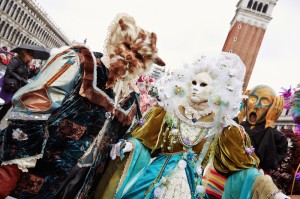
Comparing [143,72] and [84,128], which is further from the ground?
[143,72]

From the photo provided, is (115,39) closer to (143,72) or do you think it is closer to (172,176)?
(143,72)

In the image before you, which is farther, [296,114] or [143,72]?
[296,114]

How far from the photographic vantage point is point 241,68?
9.37 feet

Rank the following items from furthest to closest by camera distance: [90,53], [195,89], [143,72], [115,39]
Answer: [195,89] → [143,72] → [115,39] → [90,53]

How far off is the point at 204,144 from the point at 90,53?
139 cm

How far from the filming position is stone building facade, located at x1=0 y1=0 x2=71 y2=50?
46.2 m

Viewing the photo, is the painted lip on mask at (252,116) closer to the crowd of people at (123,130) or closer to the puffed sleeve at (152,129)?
the crowd of people at (123,130)

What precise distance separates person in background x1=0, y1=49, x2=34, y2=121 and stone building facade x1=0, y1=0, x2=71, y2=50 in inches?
1767

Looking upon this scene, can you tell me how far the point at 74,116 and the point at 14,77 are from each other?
3321 millimetres

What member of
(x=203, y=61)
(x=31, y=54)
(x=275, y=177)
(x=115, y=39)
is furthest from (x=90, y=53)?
(x=31, y=54)

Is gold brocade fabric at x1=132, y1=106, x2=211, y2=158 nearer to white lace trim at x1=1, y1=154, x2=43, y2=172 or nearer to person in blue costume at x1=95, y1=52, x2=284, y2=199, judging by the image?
person in blue costume at x1=95, y1=52, x2=284, y2=199

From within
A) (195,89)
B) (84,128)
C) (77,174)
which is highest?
(195,89)

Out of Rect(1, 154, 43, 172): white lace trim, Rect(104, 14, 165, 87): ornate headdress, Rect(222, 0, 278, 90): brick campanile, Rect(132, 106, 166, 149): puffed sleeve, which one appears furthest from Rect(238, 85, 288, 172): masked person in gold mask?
Rect(222, 0, 278, 90): brick campanile

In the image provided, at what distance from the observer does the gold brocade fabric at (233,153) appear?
277 cm
